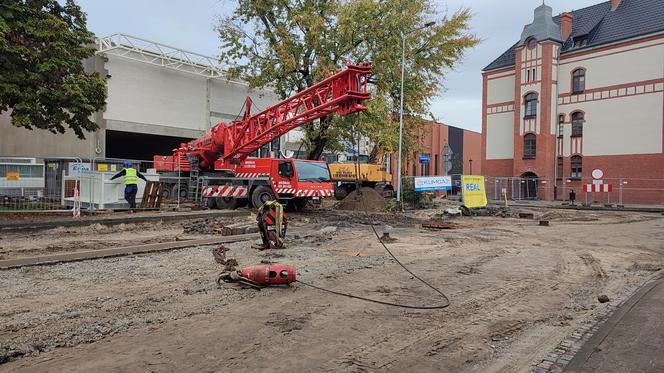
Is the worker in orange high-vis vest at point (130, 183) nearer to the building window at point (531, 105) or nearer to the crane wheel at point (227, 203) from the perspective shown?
the crane wheel at point (227, 203)

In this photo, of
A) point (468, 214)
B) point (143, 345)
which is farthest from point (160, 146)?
point (143, 345)

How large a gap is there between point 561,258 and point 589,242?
12.2 feet

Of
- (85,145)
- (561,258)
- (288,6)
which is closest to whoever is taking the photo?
(561,258)

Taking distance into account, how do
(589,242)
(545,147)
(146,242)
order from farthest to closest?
1. (545,147)
2. (589,242)
3. (146,242)

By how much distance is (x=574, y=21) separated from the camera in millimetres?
42156

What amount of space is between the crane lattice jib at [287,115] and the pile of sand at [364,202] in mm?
6328

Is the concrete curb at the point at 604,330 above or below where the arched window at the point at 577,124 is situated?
below

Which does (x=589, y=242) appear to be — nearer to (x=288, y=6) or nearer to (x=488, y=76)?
(x=288, y=6)

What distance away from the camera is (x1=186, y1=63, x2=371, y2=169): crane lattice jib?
16156 mm

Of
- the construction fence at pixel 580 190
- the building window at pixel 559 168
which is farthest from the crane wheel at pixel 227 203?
the building window at pixel 559 168

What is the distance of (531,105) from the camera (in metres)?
41.1

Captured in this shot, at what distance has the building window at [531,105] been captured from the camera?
133 ft

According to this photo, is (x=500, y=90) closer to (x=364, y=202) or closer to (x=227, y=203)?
(x=364, y=202)

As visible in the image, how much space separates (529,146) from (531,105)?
11.3ft
